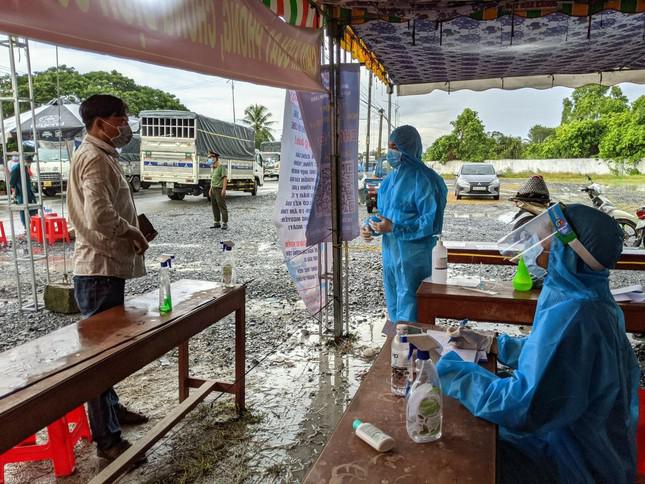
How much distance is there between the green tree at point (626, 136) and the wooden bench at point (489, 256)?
27124mm

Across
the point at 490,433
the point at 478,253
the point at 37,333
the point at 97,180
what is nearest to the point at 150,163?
the point at 37,333

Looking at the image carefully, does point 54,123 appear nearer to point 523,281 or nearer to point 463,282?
point 463,282

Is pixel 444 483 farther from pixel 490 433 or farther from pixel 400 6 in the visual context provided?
pixel 400 6

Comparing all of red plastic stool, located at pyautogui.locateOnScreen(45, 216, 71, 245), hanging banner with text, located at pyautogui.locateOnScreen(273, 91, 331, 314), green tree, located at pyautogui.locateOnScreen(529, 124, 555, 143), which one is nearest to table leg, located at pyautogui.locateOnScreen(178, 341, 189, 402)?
hanging banner with text, located at pyautogui.locateOnScreen(273, 91, 331, 314)

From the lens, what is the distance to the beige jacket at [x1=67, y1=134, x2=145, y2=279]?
7.72 ft

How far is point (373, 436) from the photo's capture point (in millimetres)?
1288

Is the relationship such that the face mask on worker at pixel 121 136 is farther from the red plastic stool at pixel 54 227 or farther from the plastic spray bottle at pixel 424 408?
the red plastic stool at pixel 54 227

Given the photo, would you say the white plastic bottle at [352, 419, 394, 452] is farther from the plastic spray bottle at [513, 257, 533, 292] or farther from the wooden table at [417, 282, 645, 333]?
the plastic spray bottle at [513, 257, 533, 292]

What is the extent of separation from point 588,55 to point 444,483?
5.50m

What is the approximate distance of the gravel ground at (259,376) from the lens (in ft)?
8.25

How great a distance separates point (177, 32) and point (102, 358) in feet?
4.12

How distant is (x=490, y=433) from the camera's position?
4.42ft

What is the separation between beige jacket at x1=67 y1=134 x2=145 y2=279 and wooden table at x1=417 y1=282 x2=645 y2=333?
5.74 ft

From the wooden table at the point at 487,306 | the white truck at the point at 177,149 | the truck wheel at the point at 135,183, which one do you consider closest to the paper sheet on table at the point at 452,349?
the wooden table at the point at 487,306
